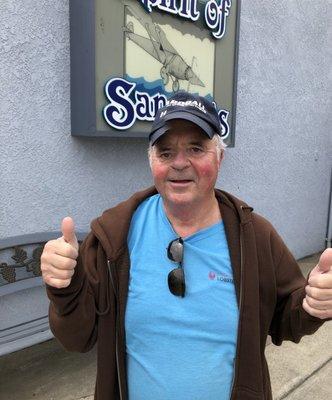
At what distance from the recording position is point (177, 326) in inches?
55.7

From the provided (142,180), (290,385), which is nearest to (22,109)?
(142,180)

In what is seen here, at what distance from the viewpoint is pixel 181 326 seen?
4.64 feet

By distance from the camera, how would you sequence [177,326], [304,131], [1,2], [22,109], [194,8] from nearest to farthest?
[177,326], [1,2], [22,109], [194,8], [304,131]

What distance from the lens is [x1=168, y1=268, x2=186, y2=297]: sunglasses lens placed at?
55.4 inches

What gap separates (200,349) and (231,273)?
28 centimetres

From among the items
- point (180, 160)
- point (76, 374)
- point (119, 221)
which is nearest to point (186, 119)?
point (180, 160)

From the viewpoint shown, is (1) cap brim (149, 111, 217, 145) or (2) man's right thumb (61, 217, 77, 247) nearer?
(2) man's right thumb (61, 217, 77, 247)

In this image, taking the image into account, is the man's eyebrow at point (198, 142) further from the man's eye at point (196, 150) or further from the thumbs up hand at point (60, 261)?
the thumbs up hand at point (60, 261)

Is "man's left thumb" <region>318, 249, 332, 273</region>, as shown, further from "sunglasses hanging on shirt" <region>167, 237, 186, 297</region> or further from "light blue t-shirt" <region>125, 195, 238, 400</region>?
"sunglasses hanging on shirt" <region>167, 237, 186, 297</region>

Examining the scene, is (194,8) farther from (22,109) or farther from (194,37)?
(22,109)

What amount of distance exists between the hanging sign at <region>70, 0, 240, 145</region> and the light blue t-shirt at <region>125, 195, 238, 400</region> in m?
1.83

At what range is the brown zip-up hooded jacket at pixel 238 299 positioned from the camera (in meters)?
1.45

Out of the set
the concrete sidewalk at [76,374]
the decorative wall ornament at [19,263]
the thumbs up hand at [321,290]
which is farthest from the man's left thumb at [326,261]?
the decorative wall ornament at [19,263]

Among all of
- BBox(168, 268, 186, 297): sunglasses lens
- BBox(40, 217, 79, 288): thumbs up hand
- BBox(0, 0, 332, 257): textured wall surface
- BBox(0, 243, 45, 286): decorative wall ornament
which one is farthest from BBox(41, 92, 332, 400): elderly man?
BBox(0, 0, 332, 257): textured wall surface
